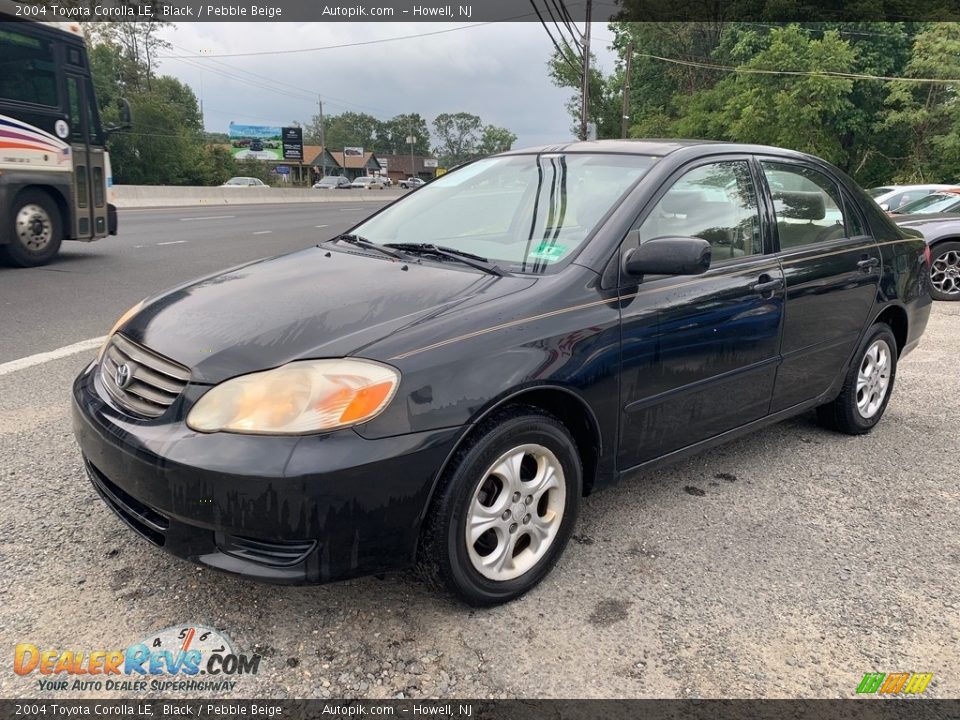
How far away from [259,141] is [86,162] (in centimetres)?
7853

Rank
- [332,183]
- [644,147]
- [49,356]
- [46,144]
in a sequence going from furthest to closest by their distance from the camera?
[332,183] → [46,144] → [49,356] → [644,147]

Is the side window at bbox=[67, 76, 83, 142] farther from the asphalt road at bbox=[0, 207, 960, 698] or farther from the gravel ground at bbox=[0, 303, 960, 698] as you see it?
the gravel ground at bbox=[0, 303, 960, 698]

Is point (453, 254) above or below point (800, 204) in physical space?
below

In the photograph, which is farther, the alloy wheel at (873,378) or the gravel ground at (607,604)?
the alloy wheel at (873,378)

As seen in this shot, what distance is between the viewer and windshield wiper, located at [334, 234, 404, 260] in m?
3.31

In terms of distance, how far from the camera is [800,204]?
390 cm

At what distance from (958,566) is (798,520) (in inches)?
24.1

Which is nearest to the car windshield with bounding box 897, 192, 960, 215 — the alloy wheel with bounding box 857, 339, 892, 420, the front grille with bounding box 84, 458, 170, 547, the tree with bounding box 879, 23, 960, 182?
the alloy wheel with bounding box 857, 339, 892, 420

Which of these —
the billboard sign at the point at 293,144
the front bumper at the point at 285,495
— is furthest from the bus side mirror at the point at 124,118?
the billboard sign at the point at 293,144

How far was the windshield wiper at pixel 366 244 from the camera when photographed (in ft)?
10.8

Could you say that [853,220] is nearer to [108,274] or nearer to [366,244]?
[366,244]

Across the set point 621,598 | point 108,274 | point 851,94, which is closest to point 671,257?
point 621,598

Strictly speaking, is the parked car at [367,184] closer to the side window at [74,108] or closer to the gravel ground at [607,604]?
the side window at [74,108]

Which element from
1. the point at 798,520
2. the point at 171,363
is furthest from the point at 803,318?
the point at 171,363
